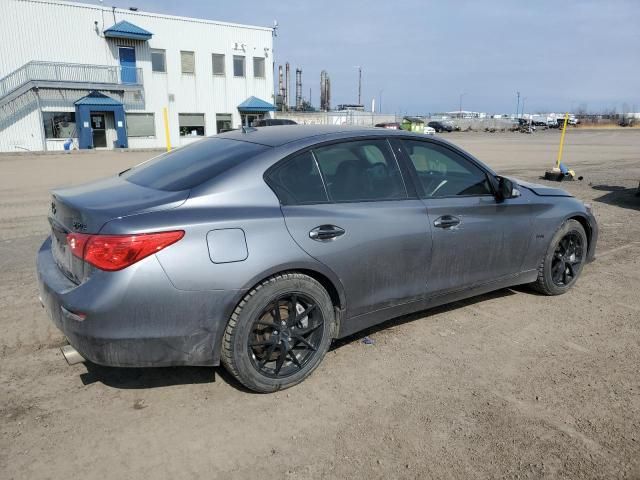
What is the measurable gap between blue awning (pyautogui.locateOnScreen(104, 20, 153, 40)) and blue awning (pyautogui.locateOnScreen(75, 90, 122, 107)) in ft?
11.8

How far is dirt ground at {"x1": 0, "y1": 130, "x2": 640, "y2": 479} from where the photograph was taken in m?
2.64

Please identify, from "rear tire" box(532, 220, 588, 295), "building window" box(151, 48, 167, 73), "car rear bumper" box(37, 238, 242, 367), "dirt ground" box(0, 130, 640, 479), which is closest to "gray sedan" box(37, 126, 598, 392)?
"car rear bumper" box(37, 238, 242, 367)

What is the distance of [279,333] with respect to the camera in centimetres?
323

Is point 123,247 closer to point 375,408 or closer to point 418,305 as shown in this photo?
point 375,408

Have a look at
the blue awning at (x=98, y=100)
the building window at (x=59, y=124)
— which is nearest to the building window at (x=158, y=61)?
the blue awning at (x=98, y=100)

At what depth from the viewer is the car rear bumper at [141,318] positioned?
2.76m

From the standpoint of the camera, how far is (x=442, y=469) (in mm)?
2615

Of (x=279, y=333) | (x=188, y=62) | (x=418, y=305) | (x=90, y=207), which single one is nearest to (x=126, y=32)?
(x=188, y=62)

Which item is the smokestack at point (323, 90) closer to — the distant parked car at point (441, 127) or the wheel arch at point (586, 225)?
the distant parked car at point (441, 127)

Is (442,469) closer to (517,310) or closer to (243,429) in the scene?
(243,429)

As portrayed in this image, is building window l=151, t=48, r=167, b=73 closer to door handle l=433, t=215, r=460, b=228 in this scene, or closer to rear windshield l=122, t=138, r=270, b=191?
rear windshield l=122, t=138, r=270, b=191

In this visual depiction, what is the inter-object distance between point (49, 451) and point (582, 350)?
357cm

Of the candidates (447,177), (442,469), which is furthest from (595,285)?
(442,469)

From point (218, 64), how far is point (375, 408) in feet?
121
